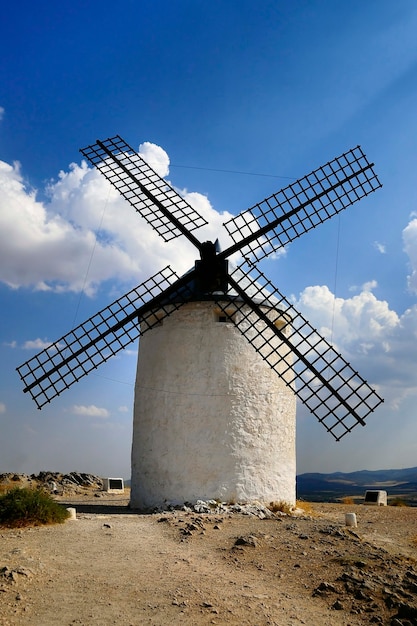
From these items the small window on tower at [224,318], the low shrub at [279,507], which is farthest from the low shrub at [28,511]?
the small window on tower at [224,318]

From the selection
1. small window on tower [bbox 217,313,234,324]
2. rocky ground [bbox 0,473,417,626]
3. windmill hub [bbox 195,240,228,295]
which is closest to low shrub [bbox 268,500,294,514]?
rocky ground [bbox 0,473,417,626]

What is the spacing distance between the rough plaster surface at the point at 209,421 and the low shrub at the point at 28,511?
10.6 feet

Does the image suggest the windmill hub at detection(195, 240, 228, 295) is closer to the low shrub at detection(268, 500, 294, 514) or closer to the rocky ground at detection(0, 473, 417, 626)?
the low shrub at detection(268, 500, 294, 514)

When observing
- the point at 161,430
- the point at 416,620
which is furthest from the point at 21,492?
the point at 416,620

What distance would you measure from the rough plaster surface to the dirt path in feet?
6.90

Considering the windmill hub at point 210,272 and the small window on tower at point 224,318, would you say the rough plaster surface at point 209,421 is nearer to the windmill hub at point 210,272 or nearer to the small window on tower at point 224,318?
the small window on tower at point 224,318

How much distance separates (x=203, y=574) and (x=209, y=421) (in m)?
5.70

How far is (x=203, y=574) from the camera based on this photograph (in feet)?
26.1

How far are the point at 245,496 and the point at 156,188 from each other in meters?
8.51

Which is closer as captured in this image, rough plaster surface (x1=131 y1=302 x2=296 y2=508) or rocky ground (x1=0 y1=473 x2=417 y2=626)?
rocky ground (x1=0 y1=473 x2=417 y2=626)

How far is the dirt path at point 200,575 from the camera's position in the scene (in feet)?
22.1

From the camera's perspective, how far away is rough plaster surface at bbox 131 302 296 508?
13422 mm

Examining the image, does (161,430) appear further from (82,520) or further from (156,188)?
(156,188)

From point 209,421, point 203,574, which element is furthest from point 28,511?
point 209,421
